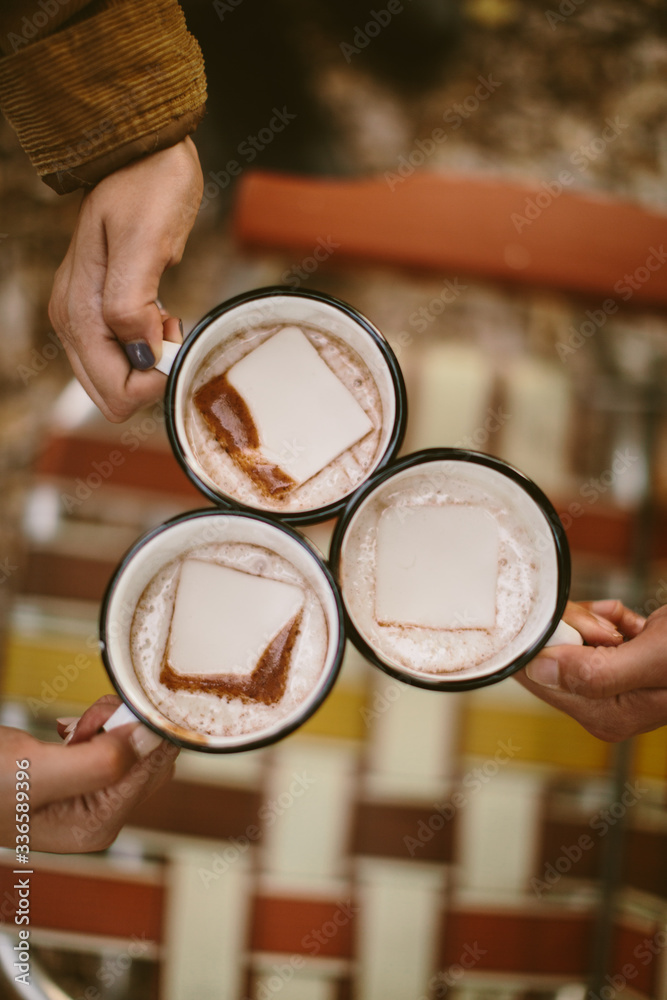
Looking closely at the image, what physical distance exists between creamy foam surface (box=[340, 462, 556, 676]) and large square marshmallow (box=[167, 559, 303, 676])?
0.09 m

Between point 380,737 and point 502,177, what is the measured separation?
138cm

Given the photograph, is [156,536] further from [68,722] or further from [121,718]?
[68,722]

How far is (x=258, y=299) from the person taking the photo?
0.86 metres

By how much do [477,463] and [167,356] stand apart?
0.42m

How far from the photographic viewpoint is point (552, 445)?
1261 millimetres

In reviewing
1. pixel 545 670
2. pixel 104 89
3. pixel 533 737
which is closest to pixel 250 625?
pixel 545 670

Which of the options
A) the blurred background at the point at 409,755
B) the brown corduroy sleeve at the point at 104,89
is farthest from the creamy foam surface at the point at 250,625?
the brown corduroy sleeve at the point at 104,89

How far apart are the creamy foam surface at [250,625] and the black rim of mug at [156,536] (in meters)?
0.04

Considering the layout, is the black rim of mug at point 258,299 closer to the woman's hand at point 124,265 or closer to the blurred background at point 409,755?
the woman's hand at point 124,265

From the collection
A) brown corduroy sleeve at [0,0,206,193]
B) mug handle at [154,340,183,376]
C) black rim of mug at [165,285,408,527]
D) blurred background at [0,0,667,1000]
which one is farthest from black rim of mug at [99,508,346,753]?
brown corduroy sleeve at [0,0,206,193]

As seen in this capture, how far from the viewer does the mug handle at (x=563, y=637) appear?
0.83 metres

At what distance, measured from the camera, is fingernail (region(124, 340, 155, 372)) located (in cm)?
89

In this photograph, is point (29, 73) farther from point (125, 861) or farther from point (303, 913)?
point (303, 913)

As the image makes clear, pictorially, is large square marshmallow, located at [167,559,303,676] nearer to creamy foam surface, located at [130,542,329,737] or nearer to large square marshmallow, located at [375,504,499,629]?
creamy foam surface, located at [130,542,329,737]
